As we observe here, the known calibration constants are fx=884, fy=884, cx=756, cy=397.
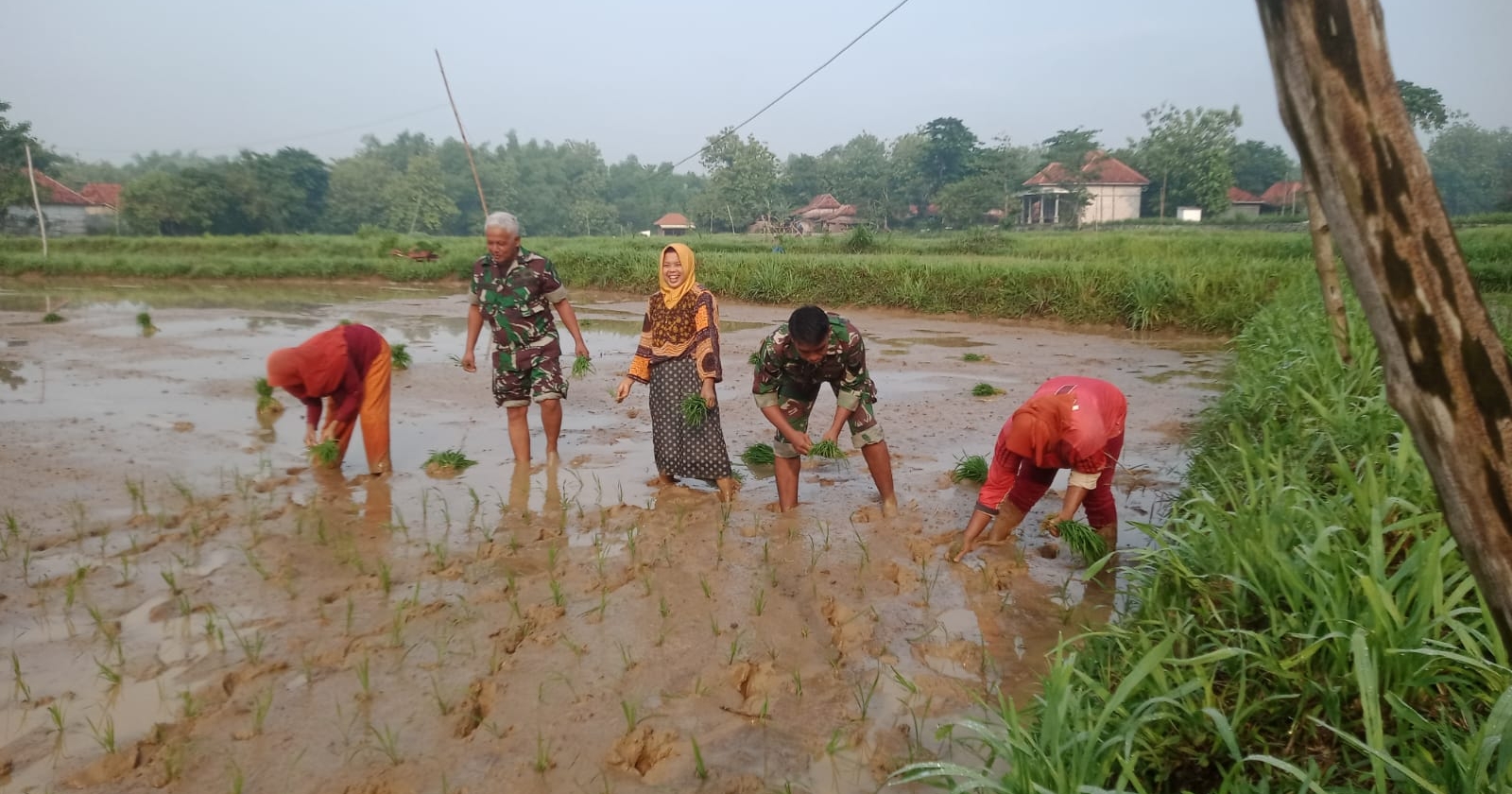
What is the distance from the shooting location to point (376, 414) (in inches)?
215

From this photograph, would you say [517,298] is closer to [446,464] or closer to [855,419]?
[446,464]

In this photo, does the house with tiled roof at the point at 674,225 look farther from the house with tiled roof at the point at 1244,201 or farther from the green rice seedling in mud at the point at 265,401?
the green rice seedling in mud at the point at 265,401

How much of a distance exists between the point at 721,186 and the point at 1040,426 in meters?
46.4

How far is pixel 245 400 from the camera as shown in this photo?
8.00 metres

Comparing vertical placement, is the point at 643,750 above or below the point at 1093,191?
below

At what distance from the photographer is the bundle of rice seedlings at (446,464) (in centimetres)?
566

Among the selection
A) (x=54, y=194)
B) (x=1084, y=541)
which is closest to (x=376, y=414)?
(x=1084, y=541)

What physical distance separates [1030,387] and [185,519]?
691 centimetres

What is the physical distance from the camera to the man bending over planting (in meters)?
4.38

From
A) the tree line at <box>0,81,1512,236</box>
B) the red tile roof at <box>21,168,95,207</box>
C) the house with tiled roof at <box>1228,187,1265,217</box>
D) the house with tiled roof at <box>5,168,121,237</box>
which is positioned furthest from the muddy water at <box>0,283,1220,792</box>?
the house with tiled roof at <box>1228,187,1265,217</box>

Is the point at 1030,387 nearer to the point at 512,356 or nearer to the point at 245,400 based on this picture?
the point at 512,356

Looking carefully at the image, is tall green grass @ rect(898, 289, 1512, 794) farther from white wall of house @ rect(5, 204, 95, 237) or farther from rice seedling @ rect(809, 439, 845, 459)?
white wall of house @ rect(5, 204, 95, 237)

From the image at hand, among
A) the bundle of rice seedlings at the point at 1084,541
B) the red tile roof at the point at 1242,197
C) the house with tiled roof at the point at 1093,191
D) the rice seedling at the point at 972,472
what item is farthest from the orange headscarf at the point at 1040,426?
the red tile roof at the point at 1242,197

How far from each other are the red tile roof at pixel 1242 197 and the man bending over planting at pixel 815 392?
1815 inches
